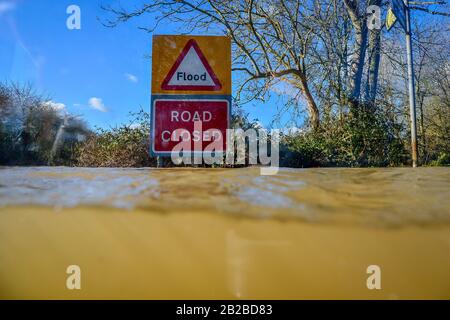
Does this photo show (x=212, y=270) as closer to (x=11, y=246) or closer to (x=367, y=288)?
(x=367, y=288)

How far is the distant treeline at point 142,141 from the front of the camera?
4801 mm

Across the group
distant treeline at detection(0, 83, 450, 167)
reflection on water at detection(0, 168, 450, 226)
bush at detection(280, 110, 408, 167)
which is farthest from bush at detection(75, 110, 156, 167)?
reflection on water at detection(0, 168, 450, 226)

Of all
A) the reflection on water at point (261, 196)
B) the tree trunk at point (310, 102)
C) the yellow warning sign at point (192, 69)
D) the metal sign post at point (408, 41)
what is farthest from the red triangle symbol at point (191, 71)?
the tree trunk at point (310, 102)

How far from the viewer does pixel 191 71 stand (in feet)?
8.35

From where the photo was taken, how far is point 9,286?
2.03 feet

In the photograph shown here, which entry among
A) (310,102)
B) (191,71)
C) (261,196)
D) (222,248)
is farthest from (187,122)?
(310,102)

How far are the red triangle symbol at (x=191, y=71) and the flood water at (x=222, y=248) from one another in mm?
1931

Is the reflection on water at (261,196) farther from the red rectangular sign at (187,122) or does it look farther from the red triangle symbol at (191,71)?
the red triangle symbol at (191,71)

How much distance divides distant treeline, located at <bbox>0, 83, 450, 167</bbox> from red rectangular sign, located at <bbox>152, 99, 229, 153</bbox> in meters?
2.15

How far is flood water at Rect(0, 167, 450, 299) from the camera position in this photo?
0.55m

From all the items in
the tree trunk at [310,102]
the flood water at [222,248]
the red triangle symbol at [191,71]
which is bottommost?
the flood water at [222,248]

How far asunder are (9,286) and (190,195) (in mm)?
392

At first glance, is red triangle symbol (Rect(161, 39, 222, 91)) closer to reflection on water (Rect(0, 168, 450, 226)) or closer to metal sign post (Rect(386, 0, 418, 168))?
reflection on water (Rect(0, 168, 450, 226))
